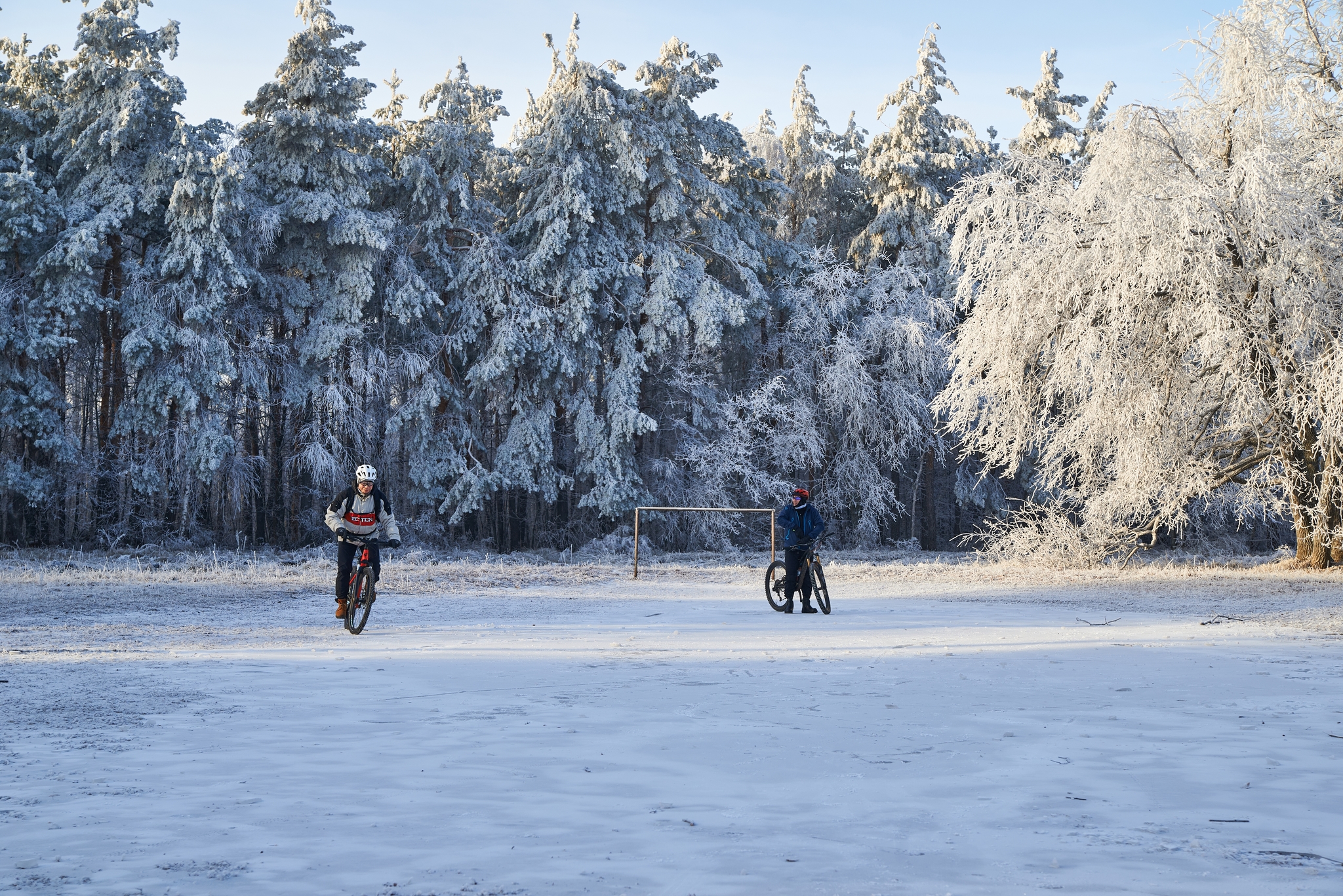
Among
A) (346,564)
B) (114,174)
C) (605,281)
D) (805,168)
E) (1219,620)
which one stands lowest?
(1219,620)

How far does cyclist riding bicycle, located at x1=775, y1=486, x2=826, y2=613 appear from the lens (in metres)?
15.3

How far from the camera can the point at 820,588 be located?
50.8 feet

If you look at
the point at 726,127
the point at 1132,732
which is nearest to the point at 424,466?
the point at 726,127

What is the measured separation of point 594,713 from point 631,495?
23.4m

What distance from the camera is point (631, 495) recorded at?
31.2 meters

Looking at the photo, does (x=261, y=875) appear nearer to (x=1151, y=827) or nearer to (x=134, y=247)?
(x=1151, y=827)

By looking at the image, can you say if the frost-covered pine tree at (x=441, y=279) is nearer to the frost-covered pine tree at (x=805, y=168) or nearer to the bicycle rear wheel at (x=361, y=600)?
the frost-covered pine tree at (x=805, y=168)

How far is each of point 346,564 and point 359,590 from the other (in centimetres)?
30

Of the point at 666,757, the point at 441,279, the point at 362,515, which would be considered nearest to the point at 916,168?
the point at 441,279

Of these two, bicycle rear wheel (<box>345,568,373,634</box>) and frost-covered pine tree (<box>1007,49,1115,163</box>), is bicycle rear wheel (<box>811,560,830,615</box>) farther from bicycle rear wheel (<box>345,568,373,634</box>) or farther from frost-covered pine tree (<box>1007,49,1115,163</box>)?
frost-covered pine tree (<box>1007,49,1115,163</box>)

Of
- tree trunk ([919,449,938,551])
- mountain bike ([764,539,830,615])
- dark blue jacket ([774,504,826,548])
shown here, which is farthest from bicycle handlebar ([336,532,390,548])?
tree trunk ([919,449,938,551])

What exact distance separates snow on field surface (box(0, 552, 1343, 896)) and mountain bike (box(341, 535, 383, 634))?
32 centimetres

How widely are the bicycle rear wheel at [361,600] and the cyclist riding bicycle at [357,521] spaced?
6cm

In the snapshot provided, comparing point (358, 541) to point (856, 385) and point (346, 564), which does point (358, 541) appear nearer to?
point (346, 564)
